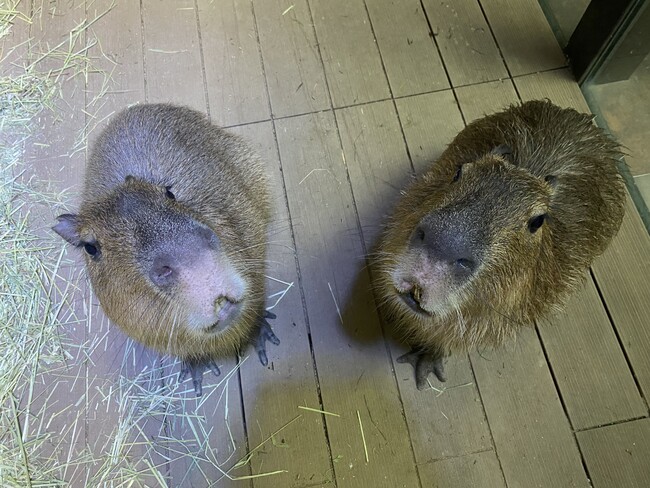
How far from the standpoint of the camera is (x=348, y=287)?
2.92m

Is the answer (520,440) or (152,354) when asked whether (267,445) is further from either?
(520,440)

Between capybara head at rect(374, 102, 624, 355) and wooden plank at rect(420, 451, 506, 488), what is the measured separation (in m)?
0.60

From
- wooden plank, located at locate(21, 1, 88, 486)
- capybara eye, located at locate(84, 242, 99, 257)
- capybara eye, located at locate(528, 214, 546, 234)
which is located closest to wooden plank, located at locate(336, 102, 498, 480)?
capybara eye, located at locate(528, 214, 546, 234)

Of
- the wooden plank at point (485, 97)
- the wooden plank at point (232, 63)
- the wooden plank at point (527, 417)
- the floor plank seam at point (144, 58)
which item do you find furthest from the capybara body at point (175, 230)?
the wooden plank at point (485, 97)

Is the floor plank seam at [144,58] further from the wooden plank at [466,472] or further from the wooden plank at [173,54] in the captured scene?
the wooden plank at [466,472]

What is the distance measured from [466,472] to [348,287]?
117cm

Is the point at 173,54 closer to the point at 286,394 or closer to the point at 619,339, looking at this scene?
the point at 286,394

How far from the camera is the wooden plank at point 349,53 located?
3.40 metres

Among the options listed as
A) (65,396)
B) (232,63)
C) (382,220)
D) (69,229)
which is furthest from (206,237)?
(232,63)

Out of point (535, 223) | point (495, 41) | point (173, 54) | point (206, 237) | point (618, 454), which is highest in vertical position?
point (535, 223)

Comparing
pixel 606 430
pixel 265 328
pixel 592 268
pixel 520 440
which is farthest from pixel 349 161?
pixel 606 430

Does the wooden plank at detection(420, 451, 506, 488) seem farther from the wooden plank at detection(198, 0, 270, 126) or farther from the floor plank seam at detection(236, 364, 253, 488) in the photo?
the wooden plank at detection(198, 0, 270, 126)

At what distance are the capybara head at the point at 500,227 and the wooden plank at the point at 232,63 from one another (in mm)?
1451

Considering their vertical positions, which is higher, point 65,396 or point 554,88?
point 554,88
